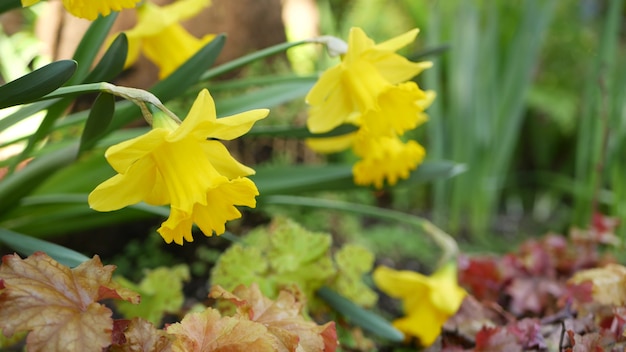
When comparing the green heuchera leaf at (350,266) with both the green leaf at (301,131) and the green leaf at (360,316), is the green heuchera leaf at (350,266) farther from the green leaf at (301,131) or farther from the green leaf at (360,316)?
the green leaf at (301,131)

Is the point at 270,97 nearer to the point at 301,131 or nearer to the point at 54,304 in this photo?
the point at 301,131

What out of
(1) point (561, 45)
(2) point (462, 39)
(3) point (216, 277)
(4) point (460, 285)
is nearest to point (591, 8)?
(1) point (561, 45)

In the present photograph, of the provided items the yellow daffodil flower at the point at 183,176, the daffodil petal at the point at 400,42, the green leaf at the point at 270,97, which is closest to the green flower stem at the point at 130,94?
the yellow daffodil flower at the point at 183,176

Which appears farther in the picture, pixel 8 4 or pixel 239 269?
pixel 239 269

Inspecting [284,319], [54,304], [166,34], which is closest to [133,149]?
[54,304]

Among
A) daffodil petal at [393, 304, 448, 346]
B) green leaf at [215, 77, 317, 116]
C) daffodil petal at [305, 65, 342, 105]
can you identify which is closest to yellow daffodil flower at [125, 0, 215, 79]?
green leaf at [215, 77, 317, 116]

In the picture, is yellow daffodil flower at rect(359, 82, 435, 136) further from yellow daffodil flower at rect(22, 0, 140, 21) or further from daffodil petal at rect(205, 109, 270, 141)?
yellow daffodil flower at rect(22, 0, 140, 21)
